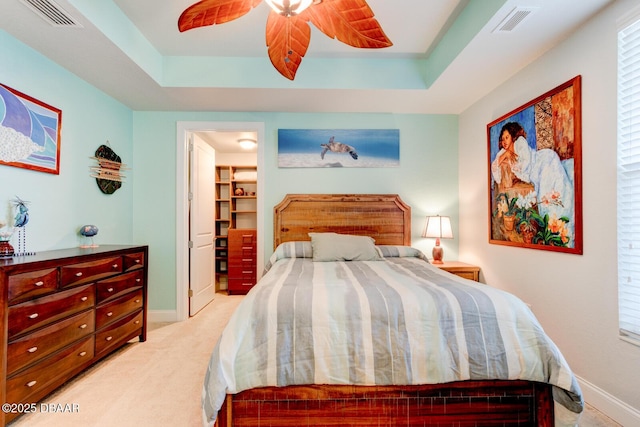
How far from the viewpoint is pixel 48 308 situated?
1.81 metres

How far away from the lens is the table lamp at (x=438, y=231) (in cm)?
325

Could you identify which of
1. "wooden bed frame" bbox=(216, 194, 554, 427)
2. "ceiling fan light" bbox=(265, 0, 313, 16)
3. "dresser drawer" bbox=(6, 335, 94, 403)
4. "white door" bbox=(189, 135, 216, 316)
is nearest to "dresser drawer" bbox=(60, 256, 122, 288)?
"dresser drawer" bbox=(6, 335, 94, 403)

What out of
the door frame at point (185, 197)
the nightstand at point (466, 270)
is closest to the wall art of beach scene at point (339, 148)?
the door frame at point (185, 197)

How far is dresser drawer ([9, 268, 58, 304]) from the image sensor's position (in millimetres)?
1602

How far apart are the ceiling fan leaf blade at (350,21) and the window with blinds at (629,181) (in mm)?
1383

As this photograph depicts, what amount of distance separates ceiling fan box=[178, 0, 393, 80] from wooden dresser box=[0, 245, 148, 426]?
5.44 ft

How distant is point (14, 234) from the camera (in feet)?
6.81

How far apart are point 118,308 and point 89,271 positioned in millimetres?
499

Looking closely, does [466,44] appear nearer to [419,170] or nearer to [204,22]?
[419,170]

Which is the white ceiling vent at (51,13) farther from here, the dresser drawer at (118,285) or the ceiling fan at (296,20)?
the dresser drawer at (118,285)

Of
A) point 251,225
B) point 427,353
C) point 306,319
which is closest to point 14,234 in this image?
point 306,319

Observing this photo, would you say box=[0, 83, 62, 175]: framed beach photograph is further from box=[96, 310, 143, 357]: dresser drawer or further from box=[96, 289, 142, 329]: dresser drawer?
box=[96, 310, 143, 357]: dresser drawer

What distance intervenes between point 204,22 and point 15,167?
177 cm

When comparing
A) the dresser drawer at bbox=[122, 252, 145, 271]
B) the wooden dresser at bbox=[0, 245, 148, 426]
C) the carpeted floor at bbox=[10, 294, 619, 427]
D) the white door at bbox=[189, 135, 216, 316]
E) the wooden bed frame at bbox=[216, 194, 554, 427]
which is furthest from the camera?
the white door at bbox=[189, 135, 216, 316]
